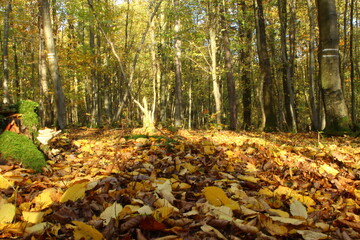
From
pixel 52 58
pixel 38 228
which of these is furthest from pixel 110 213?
pixel 52 58

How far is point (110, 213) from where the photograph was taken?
168 centimetres

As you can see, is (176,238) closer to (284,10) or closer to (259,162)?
(259,162)

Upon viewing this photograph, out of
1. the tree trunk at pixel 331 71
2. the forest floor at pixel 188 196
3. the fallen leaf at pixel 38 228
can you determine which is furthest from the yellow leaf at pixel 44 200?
the tree trunk at pixel 331 71

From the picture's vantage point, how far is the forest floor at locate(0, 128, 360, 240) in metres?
1.51

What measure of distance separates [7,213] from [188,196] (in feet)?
4.23

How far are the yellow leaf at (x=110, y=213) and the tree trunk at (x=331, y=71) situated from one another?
6039 mm

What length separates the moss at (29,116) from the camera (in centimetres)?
348

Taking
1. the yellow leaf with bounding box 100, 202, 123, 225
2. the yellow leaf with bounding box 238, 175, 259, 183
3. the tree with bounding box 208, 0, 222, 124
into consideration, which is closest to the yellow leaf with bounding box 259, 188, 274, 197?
the yellow leaf with bounding box 238, 175, 259, 183

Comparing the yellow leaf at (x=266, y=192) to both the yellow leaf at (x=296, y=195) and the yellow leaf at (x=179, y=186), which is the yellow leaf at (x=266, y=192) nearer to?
the yellow leaf at (x=296, y=195)

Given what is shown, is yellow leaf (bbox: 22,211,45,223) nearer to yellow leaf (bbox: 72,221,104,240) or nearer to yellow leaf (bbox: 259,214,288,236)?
yellow leaf (bbox: 72,221,104,240)

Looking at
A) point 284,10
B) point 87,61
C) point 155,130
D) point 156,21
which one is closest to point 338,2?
point 284,10

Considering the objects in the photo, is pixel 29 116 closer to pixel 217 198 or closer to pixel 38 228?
pixel 38 228

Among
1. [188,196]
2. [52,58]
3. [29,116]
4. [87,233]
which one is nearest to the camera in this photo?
[87,233]

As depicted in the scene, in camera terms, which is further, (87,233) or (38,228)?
(38,228)
